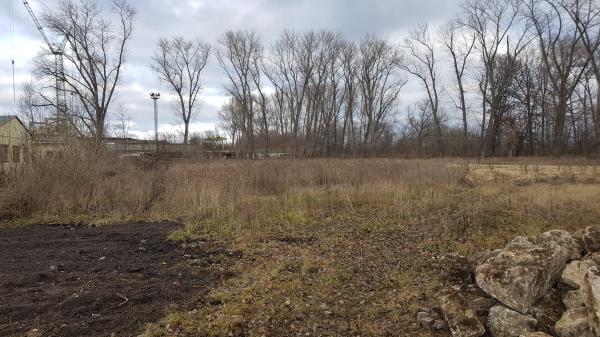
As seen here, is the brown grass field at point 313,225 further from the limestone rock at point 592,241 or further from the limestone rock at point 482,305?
the limestone rock at point 592,241

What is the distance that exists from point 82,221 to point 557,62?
4247 cm

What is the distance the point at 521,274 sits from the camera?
4.09 metres

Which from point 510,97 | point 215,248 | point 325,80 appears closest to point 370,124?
point 325,80

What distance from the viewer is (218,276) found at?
18.4 feet

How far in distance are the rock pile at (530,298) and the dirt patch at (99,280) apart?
270cm

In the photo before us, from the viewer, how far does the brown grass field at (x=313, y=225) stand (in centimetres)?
443

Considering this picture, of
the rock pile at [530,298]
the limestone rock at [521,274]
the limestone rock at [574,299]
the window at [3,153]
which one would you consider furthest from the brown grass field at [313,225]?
the limestone rock at [574,299]

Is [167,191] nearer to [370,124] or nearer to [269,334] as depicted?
[269,334]

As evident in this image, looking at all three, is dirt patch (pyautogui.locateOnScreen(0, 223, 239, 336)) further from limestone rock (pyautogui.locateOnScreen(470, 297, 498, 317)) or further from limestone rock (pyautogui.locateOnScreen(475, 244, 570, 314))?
limestone rock (pyautogui.locateOnScreen(475, 244, 570, 314))

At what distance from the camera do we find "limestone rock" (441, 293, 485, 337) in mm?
3844

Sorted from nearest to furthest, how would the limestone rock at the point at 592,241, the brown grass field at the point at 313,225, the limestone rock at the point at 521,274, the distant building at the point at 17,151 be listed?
1. the limestone rock at the point at 521,274
2. the brown grass field at the point at 313,225
3. the limestone rock at the point at 592,241
4. the distant building at the point at 17,151

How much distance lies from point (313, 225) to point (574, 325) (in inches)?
224

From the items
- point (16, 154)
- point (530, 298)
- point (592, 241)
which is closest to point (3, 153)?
point (16, 154)

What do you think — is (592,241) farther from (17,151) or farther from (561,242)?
(17,151)
